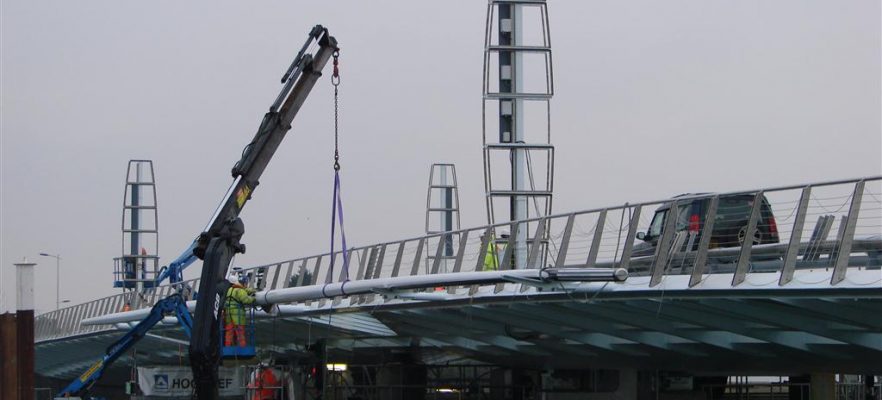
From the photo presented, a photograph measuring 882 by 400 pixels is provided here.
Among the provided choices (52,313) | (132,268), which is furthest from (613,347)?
(132,268)

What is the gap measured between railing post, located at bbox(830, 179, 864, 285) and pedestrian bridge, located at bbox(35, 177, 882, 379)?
2cm

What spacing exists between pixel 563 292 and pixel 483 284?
1.81 meters

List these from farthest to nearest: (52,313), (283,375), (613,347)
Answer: (52,313) → (283,375) → (613,347)

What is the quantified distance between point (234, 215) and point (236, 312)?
8.19ft

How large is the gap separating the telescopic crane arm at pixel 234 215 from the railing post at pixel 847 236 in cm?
1610

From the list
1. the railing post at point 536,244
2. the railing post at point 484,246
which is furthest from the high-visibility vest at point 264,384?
the railing post at point 536,244

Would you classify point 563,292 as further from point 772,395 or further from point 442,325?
point 772,395

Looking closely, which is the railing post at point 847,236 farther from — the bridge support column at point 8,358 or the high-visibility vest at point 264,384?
the bridge support column at point 8,358

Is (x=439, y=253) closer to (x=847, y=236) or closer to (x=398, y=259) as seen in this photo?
(x=398, y=259)

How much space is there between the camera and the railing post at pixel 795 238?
22.2 m

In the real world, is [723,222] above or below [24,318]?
above

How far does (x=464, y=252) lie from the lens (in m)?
29.8

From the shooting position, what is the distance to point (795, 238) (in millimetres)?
22281

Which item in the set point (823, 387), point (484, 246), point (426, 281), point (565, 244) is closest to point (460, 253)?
point (484, 246)
